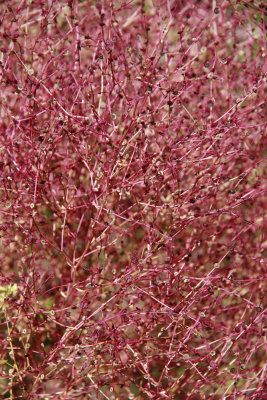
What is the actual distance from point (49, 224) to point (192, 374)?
120 centimetres

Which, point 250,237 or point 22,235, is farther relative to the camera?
point 250,237

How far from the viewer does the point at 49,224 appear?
2.45 m

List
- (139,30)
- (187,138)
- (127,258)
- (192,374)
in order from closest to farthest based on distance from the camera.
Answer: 1. (187,138)
2. (192,374)
3. (127,258)
4. (139,30)

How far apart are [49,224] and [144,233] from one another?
0.58 m

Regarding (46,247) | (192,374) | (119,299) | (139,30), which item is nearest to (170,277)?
(119,299)

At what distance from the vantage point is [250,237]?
250cm

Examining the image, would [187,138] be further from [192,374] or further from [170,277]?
[192,374]

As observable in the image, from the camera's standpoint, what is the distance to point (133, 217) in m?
2.30

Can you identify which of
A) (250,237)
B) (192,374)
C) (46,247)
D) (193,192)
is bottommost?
(192,374)

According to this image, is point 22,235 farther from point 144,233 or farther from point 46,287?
point 144,233

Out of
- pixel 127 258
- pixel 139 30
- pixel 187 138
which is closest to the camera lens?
pixel 187 138

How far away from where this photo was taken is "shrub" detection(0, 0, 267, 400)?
6.74 ft

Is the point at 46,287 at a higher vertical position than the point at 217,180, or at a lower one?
lower

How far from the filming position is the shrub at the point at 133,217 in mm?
2055
